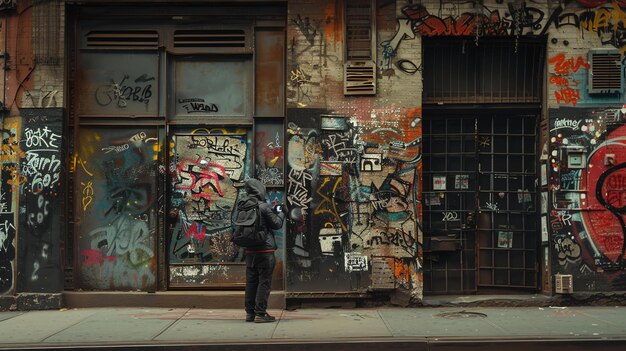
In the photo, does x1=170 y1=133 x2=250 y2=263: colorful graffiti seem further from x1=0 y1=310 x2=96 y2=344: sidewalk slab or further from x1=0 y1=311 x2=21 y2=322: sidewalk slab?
x1=0 y1=311 x2=21 y2=322: sidewalk slab

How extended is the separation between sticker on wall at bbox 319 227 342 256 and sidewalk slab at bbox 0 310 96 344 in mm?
3459

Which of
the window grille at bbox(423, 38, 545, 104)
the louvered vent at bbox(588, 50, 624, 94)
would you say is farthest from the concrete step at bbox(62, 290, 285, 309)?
the louvered vent at bbox(588, 50, 624, 94)

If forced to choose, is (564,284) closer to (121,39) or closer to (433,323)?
(433,323)

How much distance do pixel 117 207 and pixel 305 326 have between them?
12.3 feet

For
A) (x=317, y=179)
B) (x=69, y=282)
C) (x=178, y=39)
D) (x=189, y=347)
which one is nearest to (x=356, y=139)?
(x=317, y=179)

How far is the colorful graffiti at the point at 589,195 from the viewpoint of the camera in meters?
10.7

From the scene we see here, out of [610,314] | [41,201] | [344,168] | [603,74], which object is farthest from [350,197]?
[41,201]

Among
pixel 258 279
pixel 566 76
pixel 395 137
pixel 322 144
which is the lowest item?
pixel 258 279

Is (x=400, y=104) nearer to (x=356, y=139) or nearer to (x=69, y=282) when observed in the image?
(x=356, y=139)

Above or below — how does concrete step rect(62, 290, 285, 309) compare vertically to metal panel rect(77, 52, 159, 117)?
below

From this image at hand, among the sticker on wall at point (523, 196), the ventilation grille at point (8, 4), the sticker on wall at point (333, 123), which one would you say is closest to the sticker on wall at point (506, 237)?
the sticker on wall at point (523, 196)

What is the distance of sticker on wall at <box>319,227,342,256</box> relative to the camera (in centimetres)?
1065

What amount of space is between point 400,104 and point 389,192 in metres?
1.33

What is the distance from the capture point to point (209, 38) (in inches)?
435
